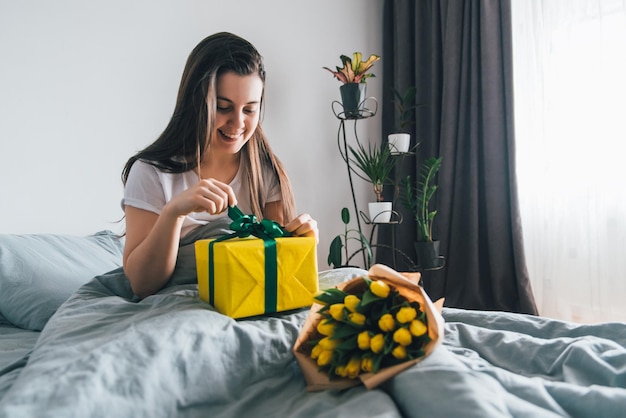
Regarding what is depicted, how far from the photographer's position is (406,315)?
1.98 feet

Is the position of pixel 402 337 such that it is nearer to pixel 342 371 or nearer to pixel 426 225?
pixel 342 371

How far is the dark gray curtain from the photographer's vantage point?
7.86 feet

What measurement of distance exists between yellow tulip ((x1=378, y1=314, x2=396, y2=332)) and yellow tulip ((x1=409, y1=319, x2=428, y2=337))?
0.02 m

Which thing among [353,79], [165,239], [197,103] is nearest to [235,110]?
[197,103]

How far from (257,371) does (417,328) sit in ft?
0.73

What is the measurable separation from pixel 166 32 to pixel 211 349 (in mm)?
1760

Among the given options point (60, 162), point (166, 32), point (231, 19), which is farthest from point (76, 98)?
point (231, 19)

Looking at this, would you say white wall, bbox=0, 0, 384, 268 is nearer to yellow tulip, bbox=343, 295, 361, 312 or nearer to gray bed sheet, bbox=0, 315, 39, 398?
gray bed sheet, bbox=0, 315, 39, 398

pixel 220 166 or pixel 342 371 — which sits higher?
pixel 220 166

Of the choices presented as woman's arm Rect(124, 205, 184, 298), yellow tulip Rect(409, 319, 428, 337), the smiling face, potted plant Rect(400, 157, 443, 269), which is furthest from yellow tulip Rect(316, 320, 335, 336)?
potted plant Rect(400, 157, 443, 269)

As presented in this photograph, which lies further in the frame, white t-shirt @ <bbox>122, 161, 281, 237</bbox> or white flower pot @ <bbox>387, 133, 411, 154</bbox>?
white flower pot @ <bbox>387, 133, 411, 154</bbox>

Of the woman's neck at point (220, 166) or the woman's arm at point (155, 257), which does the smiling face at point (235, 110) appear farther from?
the woman's arm at point (155, 257)

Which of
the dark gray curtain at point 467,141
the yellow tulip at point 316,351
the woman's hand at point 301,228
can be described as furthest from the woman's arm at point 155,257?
the dark gray curtain at point 467,141

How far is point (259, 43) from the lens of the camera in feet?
7.96
